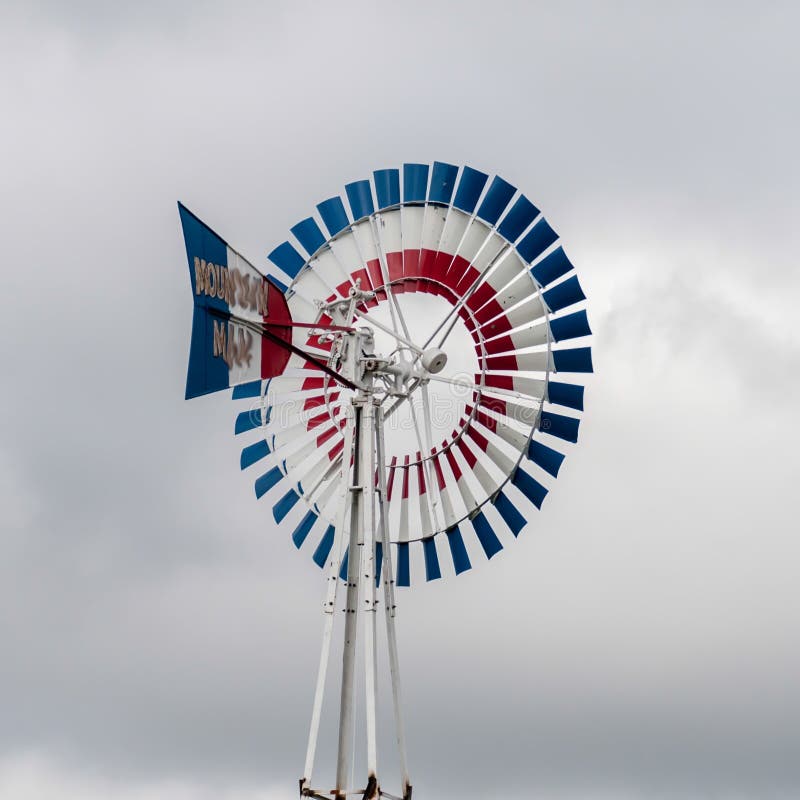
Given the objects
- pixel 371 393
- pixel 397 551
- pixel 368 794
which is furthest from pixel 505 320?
pixel 368 794

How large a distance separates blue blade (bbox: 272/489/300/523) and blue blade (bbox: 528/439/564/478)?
2.73 m

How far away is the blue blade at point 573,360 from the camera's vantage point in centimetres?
1248

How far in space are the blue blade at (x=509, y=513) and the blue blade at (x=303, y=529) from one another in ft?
6.81

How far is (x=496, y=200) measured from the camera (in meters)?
12.7

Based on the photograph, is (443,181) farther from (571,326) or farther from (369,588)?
(369,588)

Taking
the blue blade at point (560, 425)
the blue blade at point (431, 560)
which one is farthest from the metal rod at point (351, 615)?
the blue blade at point (560, 425)

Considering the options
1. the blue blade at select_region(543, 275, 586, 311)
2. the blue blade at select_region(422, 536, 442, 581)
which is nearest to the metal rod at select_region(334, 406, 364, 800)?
the blue blade at select_region(422, 536, 442, 581)

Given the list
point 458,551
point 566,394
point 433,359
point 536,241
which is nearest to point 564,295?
point 536,241

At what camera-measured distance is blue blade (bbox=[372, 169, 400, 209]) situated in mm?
13336

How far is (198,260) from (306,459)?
4086mm

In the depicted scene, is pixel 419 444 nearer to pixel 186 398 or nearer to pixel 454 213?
pixel 454 213

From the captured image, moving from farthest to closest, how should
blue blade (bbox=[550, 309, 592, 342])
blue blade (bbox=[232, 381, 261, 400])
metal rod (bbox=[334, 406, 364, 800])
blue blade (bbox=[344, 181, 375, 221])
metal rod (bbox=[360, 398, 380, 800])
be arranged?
1. blue blade (bbox=[232, 381, 261, 400])
2. blue blade (bbox=[344, 181, 375, 221])
3. blue blade (bbox=[550, 309, 592, 342])
4. metal rod (bbox=[334, 406, 364, 800])
5. metal rod (bbox=[360, 398, 380, 800])

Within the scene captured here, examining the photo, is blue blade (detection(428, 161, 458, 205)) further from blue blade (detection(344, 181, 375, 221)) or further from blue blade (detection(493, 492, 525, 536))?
blue blade (detection(493, 492, 525, 536))

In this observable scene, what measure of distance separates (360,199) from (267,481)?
3216 millimetres
